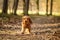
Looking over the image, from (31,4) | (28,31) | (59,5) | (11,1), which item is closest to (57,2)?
(59,5)

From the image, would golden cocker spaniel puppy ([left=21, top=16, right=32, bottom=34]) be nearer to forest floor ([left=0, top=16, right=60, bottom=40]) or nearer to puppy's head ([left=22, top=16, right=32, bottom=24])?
puppy's head ([left=22, top=16, right=32, bottom=24])

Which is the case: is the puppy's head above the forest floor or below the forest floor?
above

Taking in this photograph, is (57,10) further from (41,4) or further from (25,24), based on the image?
(25,24)

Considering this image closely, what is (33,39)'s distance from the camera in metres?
9.72

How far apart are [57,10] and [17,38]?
2706cm

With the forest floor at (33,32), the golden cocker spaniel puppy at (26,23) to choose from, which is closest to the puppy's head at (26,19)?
the golden cocker spaniel puppy at (26,23)

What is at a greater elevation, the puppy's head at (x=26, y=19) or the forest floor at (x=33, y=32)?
the puppy's head at (x=26, y=19)

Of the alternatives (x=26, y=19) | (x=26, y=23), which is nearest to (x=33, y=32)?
(x=26, y=23)

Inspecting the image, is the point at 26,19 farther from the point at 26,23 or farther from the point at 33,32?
the point at 33,32

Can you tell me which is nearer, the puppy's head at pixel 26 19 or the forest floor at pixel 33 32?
the forest floor at pixel 33 32

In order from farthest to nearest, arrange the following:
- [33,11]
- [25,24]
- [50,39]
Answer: [33,11], [25,24], [50,39]

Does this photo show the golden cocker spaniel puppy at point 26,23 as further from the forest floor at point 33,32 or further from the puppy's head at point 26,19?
the forest floor at point 33,32

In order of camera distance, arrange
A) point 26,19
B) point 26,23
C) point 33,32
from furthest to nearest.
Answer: point 33,32 < point 26,23 < point 26,19

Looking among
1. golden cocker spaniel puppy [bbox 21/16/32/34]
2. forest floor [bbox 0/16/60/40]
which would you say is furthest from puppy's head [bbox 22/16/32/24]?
forest floor [bbox 0/16/60/40]
